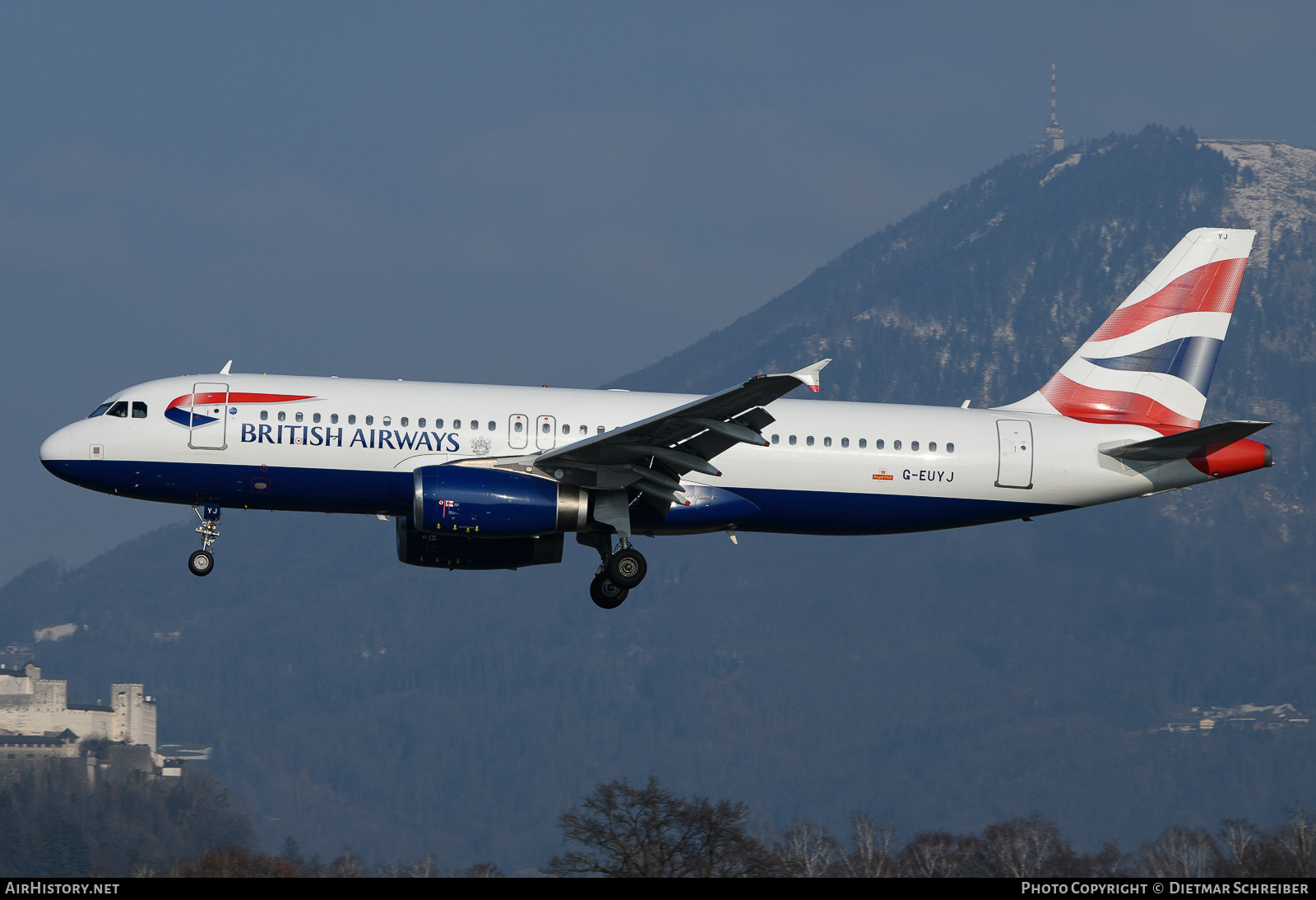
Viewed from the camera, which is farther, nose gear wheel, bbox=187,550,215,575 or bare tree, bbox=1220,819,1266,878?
bare tree, bbox=1220,819,1266,878

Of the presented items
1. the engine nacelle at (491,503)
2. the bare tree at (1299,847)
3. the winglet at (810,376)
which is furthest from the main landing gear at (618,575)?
the bare tree at (1299,847)

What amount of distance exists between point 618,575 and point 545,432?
377cm

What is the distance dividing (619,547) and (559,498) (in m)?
2.36

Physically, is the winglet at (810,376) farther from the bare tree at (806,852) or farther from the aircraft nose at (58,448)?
the bare tree at (806,852)

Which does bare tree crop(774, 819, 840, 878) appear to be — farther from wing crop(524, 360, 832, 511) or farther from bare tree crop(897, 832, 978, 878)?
wing crop(524, 360, 832, 511)

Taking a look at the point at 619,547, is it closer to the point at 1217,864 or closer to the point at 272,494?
the point at 272,494

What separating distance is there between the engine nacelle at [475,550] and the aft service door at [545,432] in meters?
3.07

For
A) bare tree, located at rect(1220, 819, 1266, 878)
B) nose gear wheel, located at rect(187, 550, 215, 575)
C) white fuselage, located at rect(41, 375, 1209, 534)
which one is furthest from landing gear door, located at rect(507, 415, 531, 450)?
bare tree, located at rect(1220, 819, 1266, 878)

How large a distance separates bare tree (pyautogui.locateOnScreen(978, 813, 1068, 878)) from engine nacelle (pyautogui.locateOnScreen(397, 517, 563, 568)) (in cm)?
2576

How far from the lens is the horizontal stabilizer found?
3478cm

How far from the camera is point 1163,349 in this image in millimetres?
40656

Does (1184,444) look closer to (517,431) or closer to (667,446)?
(667,446)

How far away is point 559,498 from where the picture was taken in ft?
114
